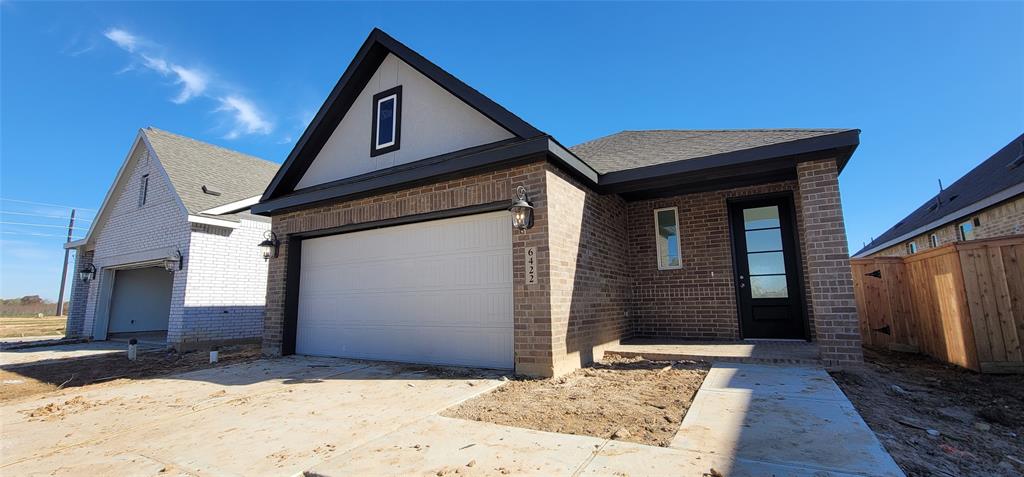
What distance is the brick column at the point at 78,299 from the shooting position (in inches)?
507

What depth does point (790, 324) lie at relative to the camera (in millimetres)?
6863

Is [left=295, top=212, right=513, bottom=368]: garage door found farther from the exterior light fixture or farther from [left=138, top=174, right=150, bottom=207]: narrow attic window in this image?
[left=138, top=174, right=150, bottom=207]: narrow attic window

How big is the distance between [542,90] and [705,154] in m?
5.34

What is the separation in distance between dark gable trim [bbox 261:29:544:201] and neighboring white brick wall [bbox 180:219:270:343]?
3106 millimetres

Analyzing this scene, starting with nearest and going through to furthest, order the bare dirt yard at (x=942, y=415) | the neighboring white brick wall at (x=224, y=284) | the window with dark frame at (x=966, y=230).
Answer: the bare dirt yard at (x=942, y=415), the neighboring white brick wall at (x=224, y=284), the window with dark frame at (x=966, y=230)

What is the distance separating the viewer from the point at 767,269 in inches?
281

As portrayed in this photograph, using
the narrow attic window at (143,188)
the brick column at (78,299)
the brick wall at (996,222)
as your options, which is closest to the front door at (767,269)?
the brick wall at (996,222)

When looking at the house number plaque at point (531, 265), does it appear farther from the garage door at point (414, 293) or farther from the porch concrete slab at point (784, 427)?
the porch concrete slab at point (784, 427)

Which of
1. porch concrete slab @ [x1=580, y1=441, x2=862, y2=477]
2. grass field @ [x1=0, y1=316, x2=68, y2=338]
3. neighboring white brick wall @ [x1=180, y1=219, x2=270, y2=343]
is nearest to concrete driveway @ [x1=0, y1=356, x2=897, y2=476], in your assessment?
porch concrete slab @ [x1=580, y1=441, x2=862, y2=477]

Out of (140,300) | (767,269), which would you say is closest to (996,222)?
(767,269)

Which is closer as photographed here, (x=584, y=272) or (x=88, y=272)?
(x=584, y=272)

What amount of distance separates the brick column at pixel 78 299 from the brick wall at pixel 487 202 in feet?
30.7

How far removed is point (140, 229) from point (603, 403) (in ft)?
44.6

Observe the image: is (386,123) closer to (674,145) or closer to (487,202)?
(487,202)
